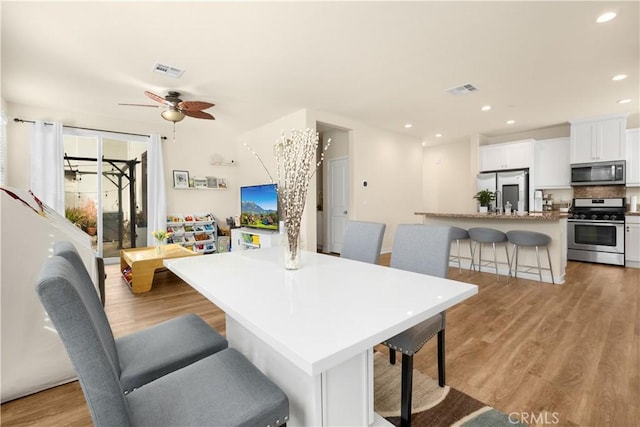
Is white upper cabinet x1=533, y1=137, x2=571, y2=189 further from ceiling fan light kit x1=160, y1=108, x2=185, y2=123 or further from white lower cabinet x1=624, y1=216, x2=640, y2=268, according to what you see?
ceiling fan light kit x1=160, y1=108, x2=185, y2=123

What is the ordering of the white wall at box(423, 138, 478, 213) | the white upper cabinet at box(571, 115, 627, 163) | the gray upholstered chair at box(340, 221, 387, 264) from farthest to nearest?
the white wall at box(423, 138, 478, 213) < the white upper cabinet at box(571, 115, 627, 163) < the gray upholstered chair at box(340, 221, 387, 264)

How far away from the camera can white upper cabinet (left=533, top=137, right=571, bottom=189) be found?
18.4ft

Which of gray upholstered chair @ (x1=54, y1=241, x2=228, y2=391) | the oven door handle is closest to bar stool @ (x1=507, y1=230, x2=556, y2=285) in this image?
the oven door handle

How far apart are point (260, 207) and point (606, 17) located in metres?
4.87

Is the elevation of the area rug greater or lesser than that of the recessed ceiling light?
lesser

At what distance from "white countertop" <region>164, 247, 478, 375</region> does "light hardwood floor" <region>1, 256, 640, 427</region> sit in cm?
98

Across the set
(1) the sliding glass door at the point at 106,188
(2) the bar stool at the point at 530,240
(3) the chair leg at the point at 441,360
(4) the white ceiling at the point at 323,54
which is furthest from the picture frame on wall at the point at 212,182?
(3) the chair leg at the point at 441,360

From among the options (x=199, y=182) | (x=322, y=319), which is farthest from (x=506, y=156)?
(x=322, y=319)

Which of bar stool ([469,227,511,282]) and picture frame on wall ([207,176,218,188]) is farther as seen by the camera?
picture frame on wall ([207,176,218,188])

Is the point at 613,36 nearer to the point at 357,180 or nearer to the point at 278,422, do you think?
the point at 357,180

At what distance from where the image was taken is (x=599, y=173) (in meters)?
5.06

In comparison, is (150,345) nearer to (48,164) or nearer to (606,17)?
(606,17)

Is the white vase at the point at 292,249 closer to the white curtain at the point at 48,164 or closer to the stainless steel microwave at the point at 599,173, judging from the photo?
the white curtain at the point at 48,164

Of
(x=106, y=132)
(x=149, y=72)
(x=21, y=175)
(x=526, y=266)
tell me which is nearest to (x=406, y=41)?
(x=149, y=72)
